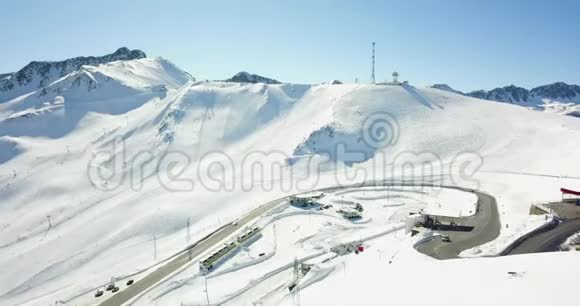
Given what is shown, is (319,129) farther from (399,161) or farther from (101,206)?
(101,206)

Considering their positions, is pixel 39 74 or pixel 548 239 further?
pixel 39 74

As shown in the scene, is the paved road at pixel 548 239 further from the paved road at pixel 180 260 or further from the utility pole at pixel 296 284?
the paved road at pixel 180 260

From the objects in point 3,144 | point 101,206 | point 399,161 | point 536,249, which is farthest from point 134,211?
point 3,144

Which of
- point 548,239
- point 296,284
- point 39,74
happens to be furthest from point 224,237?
point 39,74

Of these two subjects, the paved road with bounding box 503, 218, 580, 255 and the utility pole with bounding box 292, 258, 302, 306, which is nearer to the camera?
the utility pole with bounding box 292, 258, 302, 306

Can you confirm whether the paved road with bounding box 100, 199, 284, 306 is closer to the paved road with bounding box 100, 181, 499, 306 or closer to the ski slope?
the paved road with bounding box 100, 181, 499, 306

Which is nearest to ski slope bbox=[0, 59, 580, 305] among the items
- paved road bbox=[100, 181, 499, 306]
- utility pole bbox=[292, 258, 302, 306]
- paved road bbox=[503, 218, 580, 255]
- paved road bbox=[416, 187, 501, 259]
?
paved road bbox=[503, 218, 580, 255]

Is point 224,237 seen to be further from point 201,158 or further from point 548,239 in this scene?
point 201,158
